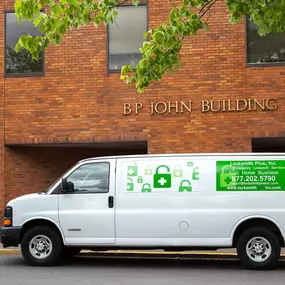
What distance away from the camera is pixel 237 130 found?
49.1 feet

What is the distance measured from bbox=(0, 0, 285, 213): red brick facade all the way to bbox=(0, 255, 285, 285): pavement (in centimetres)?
430

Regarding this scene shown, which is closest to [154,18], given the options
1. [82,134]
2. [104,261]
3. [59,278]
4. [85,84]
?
[85,84]

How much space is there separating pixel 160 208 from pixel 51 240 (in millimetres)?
2006

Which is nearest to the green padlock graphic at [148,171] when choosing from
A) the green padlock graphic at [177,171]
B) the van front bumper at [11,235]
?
the green padlock graphic at [177,171]

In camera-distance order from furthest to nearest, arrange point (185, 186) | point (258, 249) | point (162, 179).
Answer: point (162, 179) < point (185, 186) < point (258, 249)

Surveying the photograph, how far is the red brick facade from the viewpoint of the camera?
591 inches

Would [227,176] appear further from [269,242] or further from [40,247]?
[40,247]

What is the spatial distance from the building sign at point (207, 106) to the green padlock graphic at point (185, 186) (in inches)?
197

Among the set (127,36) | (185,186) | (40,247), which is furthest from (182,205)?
(127,36)

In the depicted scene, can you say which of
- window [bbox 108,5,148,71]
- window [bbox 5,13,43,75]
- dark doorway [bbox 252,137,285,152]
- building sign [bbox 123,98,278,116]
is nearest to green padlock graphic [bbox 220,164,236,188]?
building sign [bbox 123,98,278,116]

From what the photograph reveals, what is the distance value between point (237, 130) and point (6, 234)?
6606 mm

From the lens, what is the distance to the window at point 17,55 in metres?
16.1

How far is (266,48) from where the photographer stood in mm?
15148

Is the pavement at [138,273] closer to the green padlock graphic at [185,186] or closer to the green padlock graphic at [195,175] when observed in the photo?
the green padlock graphic at [185,186]
